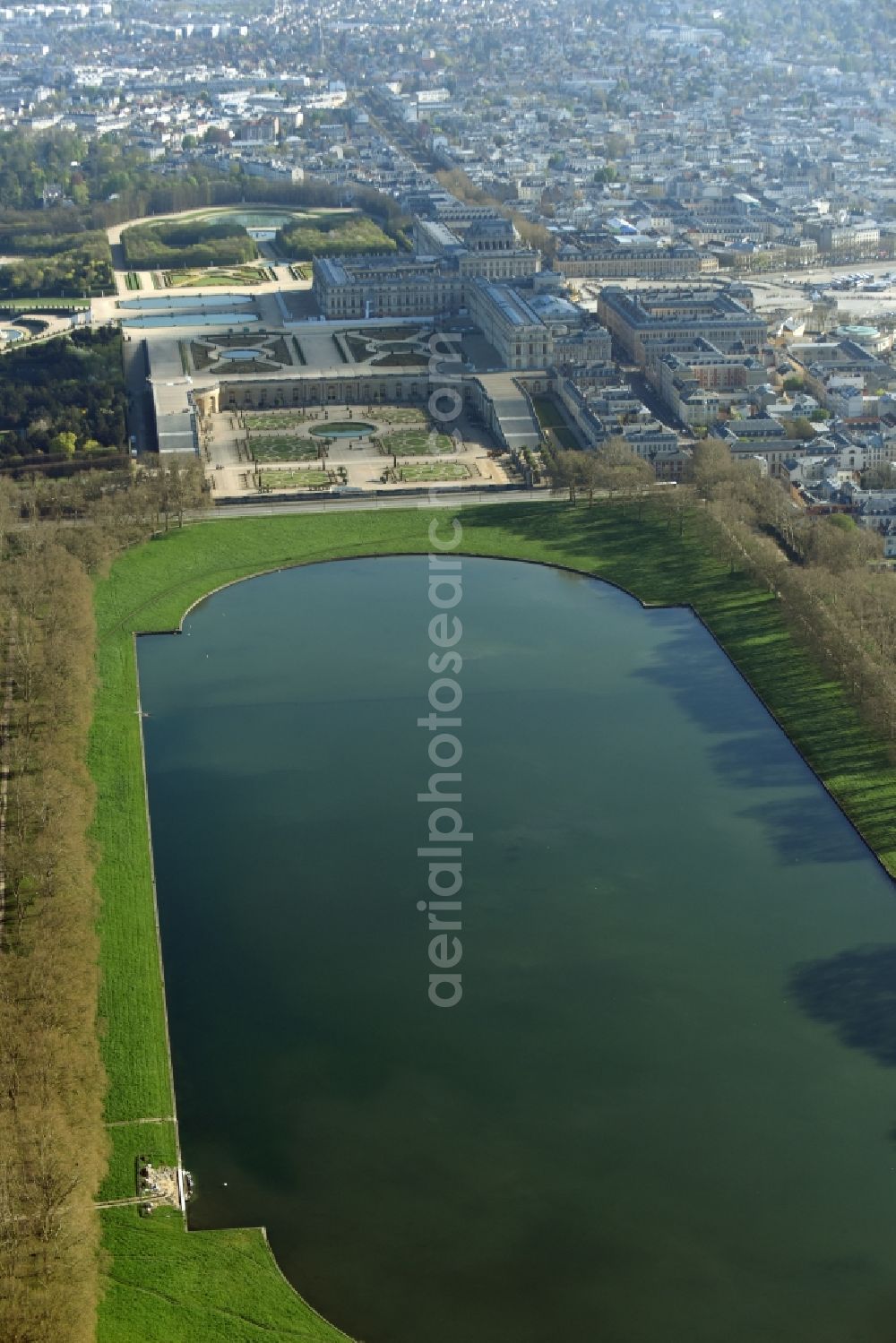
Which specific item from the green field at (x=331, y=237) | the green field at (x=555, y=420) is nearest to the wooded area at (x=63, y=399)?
the green field at (x=555, y=420)

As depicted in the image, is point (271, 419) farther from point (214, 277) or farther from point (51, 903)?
point (51, 903)

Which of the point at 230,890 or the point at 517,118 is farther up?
the point at 517,118

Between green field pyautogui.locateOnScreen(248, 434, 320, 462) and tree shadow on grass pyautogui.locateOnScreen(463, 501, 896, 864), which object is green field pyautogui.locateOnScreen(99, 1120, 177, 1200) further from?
green field pyautogui.locateOnScreen(248, 434, 320, 462)

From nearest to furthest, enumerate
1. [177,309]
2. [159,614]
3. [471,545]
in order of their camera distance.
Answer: [159,614], [471,545], [177,309]

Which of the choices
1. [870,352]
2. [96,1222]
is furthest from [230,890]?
[870,352]

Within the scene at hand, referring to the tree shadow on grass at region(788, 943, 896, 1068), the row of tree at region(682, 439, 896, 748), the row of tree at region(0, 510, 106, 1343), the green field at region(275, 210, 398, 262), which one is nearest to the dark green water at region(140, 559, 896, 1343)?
the tree shadow on grass at region(788, 943, 896, 1068)

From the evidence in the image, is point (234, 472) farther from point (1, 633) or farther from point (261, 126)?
point (261, 126)

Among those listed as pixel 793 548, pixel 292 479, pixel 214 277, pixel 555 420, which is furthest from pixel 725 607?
pixel 214 277

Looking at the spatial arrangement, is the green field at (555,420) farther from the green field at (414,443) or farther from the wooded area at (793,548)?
the green field at (414,443)
